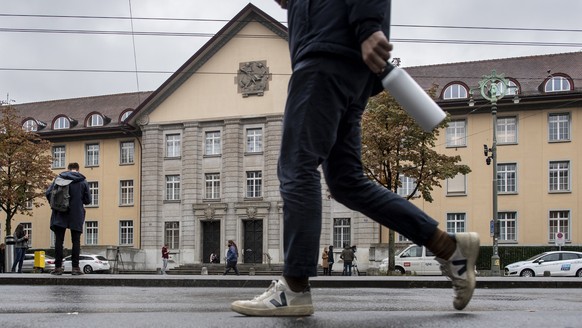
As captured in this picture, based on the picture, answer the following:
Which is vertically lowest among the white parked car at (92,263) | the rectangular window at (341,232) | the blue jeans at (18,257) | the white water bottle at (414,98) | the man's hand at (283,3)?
the white parked car at (92,263)

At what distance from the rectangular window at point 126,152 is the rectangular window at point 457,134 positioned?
72.0ft

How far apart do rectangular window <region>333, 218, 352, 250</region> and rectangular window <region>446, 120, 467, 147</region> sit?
25.7 feet

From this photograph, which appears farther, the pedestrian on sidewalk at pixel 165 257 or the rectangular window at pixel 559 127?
the pedestrian on sidewalk at pixel 165 257

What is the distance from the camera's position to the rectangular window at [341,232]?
168 feet

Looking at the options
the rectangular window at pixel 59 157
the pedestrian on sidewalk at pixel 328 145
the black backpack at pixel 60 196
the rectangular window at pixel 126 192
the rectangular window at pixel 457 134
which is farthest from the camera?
the rectangular window at pixel 59 157

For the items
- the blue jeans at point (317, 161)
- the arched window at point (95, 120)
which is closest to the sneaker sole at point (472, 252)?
the blue jeans at point (317, 161)

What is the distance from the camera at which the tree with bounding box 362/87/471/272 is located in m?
38.8

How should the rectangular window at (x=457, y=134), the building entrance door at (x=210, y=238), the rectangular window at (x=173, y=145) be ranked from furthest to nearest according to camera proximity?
1. the rectangular window at (x=173, y=145)
2. the building entrance door at (x=210, y=238)
3. the rectangular window at (x=457, y=134)

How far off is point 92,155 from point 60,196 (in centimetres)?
4915

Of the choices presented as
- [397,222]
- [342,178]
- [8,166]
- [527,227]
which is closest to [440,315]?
→ [397,222]

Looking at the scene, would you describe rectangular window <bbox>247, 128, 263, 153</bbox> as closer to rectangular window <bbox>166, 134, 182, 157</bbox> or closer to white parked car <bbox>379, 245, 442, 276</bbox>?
rectangular window <bbox>166, 134, 182, 157</bbox>

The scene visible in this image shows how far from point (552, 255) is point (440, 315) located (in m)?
39.2

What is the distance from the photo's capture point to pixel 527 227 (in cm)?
4772

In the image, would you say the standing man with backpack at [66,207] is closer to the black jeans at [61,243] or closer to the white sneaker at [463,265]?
the black jeans at [61,243]
